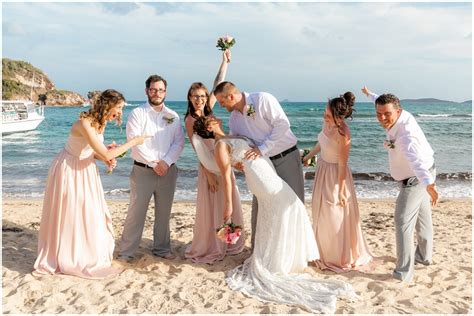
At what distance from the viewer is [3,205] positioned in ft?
35.3

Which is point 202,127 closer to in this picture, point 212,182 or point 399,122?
point 212,182

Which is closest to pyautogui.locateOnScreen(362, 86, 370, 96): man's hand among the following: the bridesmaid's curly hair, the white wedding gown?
the white wedding gown

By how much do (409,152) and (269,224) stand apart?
1.65 meters

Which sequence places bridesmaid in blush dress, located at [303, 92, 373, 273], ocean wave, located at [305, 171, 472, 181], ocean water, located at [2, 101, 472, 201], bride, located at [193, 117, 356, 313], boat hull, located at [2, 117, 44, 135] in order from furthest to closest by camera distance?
1. boat hull, located at [2, 117, 44, 135]
2. ocean wave, located at [305, 171, 472, 181]
3. ocean water, located at [2, 101, 472, 201]
4. bridesmaid in blush dress, located at [303, 92, 373, 273]
5. bride, located at [193, 117, 356, 313]

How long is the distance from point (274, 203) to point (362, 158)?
Result: 51.8 feet

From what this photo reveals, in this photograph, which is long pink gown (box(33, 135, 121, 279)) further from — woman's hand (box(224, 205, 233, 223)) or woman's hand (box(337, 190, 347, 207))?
woman's hand (box(337, 190, 347, 207))

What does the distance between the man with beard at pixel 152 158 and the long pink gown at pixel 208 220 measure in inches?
15.6

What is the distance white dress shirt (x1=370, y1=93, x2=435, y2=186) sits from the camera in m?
4.79

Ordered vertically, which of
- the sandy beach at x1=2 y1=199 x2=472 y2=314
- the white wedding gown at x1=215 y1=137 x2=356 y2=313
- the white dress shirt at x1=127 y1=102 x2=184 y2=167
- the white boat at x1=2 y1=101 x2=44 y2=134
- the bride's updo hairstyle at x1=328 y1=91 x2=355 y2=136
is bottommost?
the sandy beach at x1=2 y1=199 x2=472 y2=314

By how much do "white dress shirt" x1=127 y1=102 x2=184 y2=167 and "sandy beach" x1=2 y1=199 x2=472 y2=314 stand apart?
134 centimetres

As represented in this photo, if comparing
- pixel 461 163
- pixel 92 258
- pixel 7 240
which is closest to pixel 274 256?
pixel 92 258

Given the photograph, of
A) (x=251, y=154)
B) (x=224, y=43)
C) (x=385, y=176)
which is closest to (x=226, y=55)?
(x=224, y=43)

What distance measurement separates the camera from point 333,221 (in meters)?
5.65

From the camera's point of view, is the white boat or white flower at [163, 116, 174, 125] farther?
the white boat
